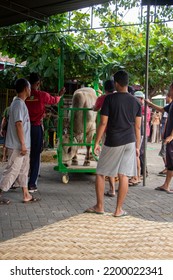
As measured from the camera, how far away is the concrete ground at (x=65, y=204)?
196 inches

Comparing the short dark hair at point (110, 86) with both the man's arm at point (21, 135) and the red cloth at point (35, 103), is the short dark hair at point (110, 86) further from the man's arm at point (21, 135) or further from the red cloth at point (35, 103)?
the man's arm at point (21, 135)

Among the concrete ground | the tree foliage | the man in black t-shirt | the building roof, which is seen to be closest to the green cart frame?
the concrete ground

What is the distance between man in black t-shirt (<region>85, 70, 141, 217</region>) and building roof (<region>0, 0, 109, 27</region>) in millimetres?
4157

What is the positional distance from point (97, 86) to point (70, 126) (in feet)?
5.74

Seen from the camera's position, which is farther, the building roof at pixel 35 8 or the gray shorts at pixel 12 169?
the building roof at pixel 35 8

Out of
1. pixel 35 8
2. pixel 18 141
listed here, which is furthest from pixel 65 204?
pixel 35 8

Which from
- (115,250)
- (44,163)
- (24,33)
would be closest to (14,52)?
(24,33)

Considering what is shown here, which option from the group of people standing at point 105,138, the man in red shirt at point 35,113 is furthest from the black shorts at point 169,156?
the man in red shirt at point 35,113

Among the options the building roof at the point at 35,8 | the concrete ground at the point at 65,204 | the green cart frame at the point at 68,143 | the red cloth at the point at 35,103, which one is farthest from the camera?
the building roof at the point at 35,8

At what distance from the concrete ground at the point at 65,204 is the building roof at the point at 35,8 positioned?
3669 mm

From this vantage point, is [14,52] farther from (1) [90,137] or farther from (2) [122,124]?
(2) [122,124]

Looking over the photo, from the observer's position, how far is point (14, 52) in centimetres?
1120

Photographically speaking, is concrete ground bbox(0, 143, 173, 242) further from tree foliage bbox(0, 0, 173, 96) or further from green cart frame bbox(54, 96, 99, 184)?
tree foliage bbox(0, 0, 173, 96)

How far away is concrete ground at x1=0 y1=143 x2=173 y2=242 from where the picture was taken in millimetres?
4973
